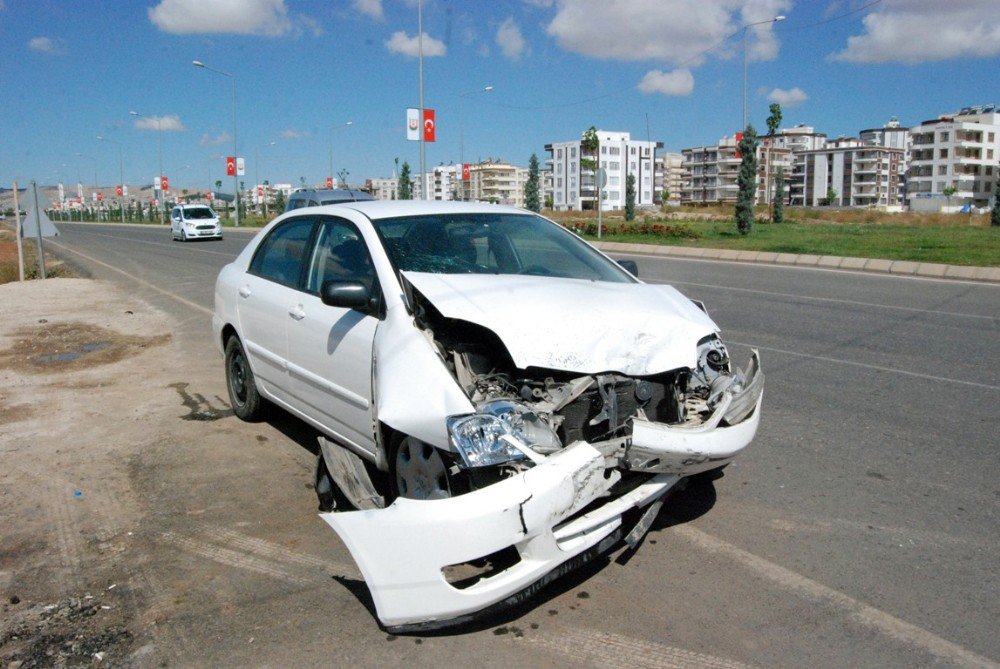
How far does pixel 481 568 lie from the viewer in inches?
147

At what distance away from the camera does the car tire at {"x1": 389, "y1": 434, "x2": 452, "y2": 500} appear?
363cm

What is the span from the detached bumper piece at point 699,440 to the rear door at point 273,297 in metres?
2.62

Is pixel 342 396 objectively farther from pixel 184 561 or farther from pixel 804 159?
pixel 804 159

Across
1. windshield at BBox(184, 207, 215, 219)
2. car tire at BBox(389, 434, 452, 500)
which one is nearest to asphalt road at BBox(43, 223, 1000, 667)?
car tire at BBox(389, 434, 452, 500)

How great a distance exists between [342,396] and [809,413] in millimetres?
3734

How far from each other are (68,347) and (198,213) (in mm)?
30436

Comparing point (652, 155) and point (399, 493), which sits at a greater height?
point (652, 155)

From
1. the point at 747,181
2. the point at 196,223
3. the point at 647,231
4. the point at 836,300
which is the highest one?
the point at 747,181

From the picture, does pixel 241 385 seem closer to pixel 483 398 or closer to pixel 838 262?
pixel 483 398

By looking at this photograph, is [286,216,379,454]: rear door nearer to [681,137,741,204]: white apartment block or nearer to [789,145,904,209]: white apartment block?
[789,145,904,209]: white apartment block

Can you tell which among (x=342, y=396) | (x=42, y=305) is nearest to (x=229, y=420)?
(x=342, y=396)

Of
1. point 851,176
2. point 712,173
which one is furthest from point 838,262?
point 712,173

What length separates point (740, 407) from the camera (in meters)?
4.12

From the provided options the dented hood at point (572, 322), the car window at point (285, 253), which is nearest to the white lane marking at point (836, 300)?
the dented hood at point (572, 322)
